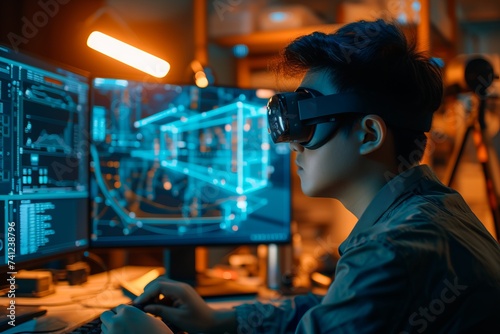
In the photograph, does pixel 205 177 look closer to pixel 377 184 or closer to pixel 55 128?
pixel 55 128

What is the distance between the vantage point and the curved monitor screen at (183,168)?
1327 millimetres

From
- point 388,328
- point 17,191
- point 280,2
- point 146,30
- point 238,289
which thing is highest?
point 280,2

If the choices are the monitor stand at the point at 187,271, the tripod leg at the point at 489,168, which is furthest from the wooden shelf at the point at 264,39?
the monitor stand at the point at 187,271

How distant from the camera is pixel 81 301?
4.05 feet

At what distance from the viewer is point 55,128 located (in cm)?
115

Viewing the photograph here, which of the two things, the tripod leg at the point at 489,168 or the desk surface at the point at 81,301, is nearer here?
the desk surface at the point at 81,301

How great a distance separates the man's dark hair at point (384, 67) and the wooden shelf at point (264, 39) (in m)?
1.05

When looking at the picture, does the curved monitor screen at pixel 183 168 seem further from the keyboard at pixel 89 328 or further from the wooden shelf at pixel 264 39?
the wooden shelf at pixel 264 39

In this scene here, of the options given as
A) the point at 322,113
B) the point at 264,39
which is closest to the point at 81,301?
the point at 322,113

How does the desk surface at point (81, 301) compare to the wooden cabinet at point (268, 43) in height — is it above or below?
below

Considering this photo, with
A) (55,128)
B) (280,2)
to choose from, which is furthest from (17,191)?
(280,2)

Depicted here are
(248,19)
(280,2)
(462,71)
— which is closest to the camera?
(462,71)

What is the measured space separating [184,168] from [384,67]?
675 millimetres

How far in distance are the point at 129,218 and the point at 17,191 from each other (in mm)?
382
